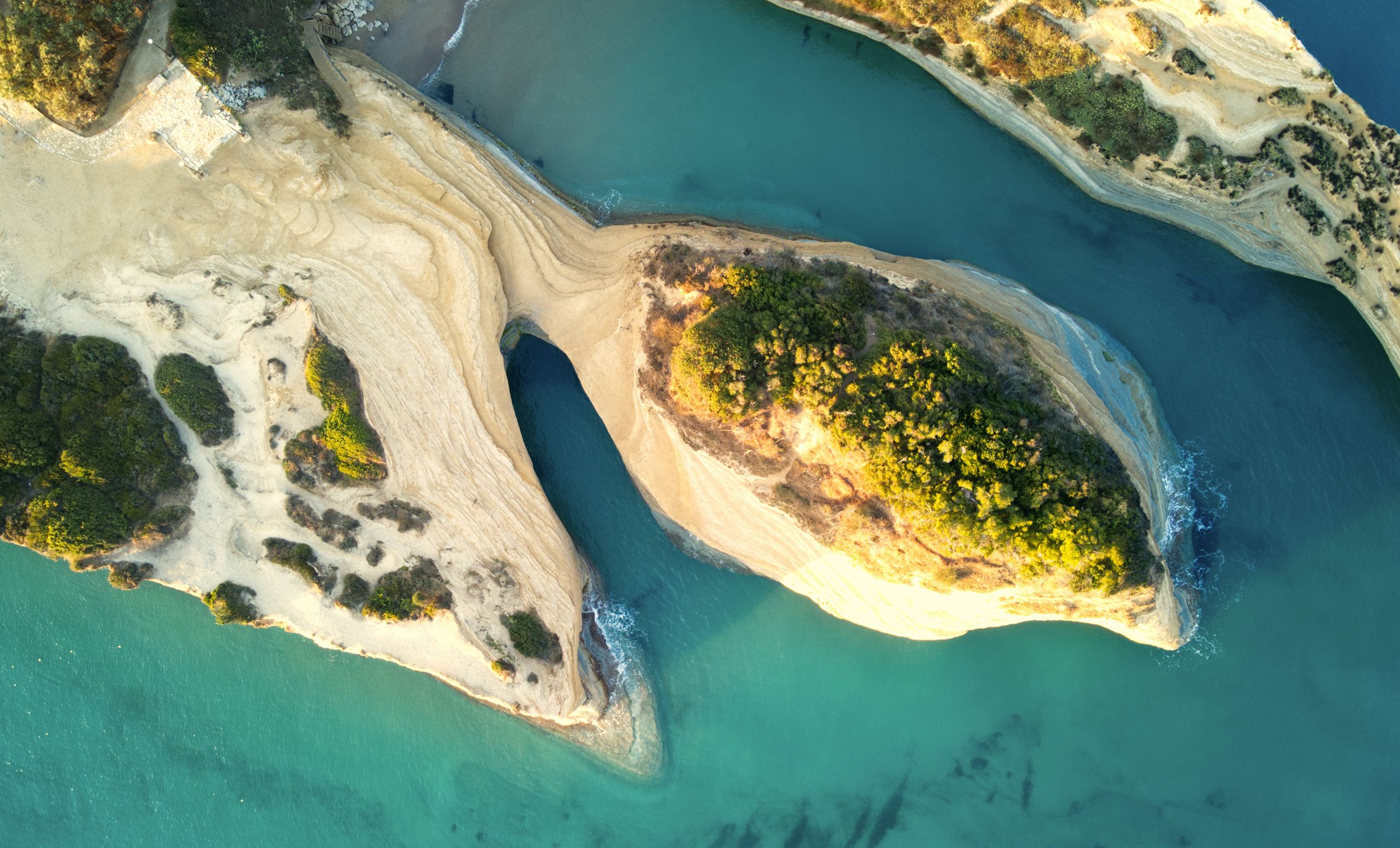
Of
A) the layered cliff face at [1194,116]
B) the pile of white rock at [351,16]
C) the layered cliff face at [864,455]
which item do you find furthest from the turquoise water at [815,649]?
the pile of white rock at [351,16]

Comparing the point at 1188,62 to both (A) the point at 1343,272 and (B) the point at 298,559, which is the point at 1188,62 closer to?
(A) the point at 1343,272

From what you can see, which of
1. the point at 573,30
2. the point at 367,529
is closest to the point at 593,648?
the point at 367,529

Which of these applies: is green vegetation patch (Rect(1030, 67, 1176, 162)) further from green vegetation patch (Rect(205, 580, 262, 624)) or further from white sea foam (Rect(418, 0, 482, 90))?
green vegetation patch (Rect(205, 580, 262, 624))

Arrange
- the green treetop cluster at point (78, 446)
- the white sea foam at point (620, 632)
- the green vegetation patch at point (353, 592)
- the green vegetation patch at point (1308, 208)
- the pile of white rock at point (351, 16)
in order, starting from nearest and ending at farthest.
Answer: the green treetop cluster at point (78, 446)
the green vegetation patch at point (353, 592)
the green vegetation patch at point (1308, 208)
the pile of white rock at point (351, 16)
the white sea foam at point (620, 632)

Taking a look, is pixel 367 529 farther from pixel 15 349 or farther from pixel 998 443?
pixel 998 443

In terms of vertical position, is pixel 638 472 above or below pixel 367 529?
above

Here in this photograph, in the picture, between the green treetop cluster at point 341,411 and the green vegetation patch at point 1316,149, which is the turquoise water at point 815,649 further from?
the green treetop cluster at point 341,411
